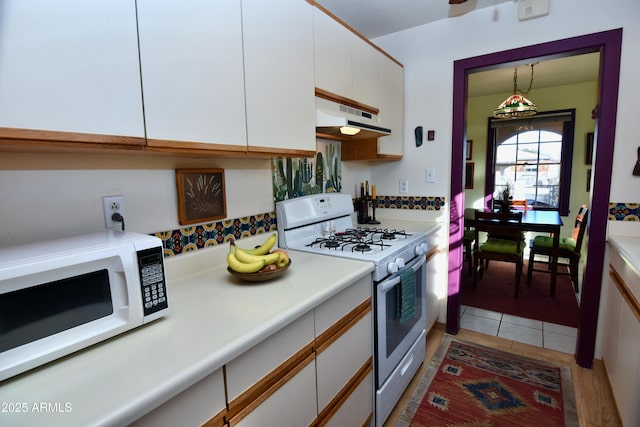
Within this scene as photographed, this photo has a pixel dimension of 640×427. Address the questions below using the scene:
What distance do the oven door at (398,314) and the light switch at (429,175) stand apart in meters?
0.78

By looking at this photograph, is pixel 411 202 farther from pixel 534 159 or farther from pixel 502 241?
pixel 534 159

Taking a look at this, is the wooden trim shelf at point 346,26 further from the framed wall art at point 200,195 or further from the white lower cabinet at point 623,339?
the white lower cabinet at point 623,339

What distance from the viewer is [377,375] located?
5.23 ft

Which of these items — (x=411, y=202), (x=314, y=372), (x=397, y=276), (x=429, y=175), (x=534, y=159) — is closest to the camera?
(x=314, y=372)

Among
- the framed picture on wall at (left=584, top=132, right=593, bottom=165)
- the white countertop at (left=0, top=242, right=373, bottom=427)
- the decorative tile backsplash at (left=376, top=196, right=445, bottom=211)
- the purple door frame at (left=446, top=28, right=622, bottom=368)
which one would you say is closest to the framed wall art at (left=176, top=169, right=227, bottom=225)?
the white countertop at (left=0, top=242, right=373, bottom=427)

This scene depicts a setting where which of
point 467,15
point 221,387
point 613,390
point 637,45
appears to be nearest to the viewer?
point 221,387

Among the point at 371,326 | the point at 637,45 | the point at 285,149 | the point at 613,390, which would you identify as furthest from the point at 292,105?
the point at 613,390

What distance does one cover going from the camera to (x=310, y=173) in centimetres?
220

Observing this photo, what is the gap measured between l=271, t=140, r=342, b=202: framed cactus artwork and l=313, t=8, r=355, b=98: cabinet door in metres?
0.49

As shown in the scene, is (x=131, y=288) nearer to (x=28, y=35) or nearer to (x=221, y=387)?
(x=221, y=387)

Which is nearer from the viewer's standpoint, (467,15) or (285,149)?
(285,149)

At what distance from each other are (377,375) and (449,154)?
166 cm

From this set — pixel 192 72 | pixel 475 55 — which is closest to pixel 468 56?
pixel 475 55

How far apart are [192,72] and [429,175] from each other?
1.96 m
